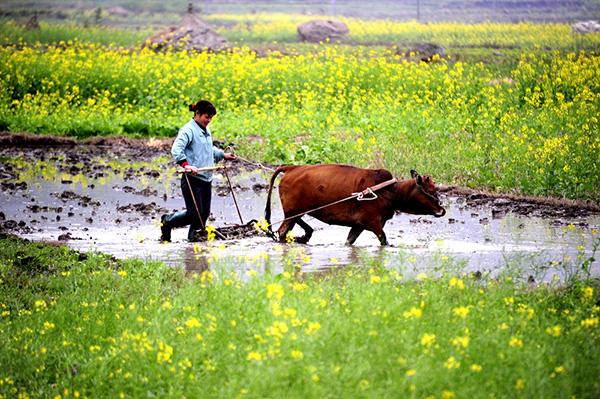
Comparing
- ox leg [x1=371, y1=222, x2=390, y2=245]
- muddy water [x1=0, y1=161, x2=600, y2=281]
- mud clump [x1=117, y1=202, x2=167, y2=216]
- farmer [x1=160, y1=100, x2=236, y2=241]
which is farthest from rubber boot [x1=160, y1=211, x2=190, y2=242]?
ox leg [x1=371, y1=222, x2=390, y2=245]

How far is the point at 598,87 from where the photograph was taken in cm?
2278

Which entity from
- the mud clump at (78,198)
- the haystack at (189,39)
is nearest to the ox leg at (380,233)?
the mud clump at (78,198)

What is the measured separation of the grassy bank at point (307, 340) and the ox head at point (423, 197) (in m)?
2.49

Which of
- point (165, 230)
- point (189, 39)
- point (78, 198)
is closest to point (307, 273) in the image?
point (165, 230)

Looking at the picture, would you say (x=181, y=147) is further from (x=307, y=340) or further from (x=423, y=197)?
(x=307, y=340)

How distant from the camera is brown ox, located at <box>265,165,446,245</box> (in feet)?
40.2

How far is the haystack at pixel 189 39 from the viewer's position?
33.3 m

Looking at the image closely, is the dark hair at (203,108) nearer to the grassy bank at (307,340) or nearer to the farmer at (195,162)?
the farmer at (195,162)

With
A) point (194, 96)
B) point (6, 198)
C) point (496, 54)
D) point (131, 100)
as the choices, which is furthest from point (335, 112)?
point (496, 54)

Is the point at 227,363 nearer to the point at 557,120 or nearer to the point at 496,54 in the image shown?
the point at 557,120

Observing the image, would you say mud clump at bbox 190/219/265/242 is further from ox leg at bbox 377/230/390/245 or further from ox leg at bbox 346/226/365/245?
ox leg at bbox 377/230/390/245

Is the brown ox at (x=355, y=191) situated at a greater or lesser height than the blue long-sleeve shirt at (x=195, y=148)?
lesser

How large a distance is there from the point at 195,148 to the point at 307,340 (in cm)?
557

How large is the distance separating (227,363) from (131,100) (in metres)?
19.1
